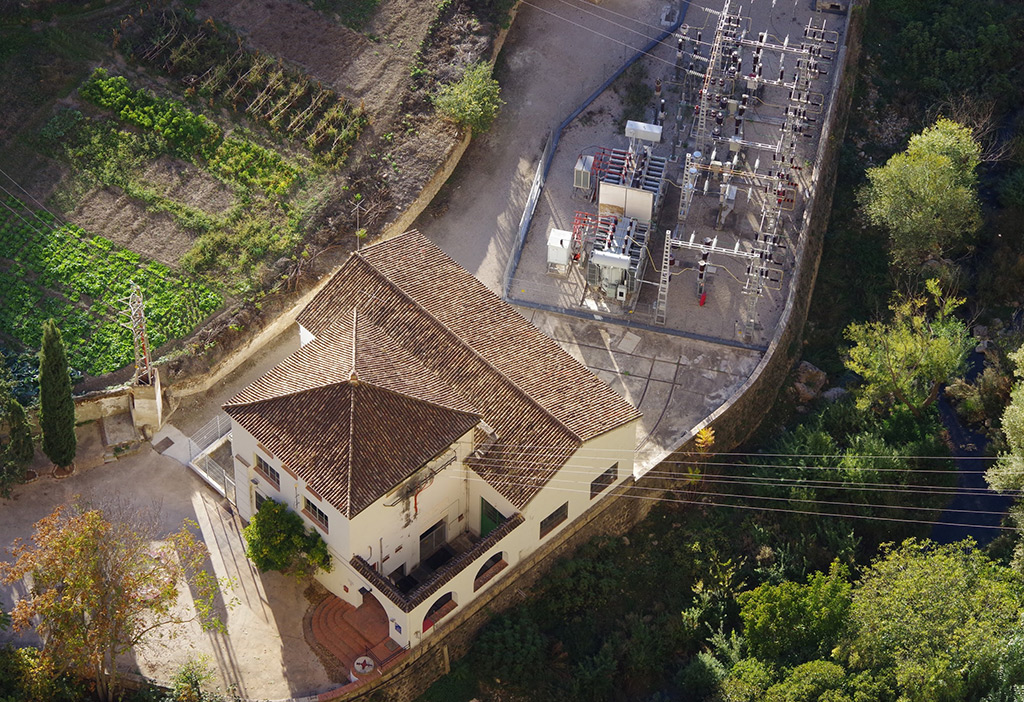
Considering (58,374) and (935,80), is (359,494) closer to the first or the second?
(58,374)

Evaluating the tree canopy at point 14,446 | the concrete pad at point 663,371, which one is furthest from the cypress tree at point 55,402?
the concrete pad at point 663,371

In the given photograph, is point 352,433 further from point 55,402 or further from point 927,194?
point 927,194

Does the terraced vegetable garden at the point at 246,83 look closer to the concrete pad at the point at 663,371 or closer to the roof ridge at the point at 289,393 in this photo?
the roof ridge at the point at 289,393

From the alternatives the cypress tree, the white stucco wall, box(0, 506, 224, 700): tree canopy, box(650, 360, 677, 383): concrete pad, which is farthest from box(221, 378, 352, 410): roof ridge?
box(650, 360, 677, 383): concrete pad

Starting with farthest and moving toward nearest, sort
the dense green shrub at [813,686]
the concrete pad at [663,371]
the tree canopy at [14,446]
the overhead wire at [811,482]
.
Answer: the concrete pad at [663,371] → the overhead wire at [811,482] → the tree canopy at [14,446] → the dense green shrub at [813,686]

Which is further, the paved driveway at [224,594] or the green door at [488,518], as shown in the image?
the green door at [488,518]

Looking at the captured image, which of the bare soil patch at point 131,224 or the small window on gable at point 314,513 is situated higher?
the bare soil patch at point 131,224

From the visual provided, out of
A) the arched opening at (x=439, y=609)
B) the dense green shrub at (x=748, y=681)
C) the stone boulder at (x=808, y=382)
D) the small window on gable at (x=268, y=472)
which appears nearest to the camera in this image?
the dense green shrub at (x=748, y=681)

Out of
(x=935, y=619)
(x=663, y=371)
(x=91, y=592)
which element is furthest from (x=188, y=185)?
(x=935, y=619)
